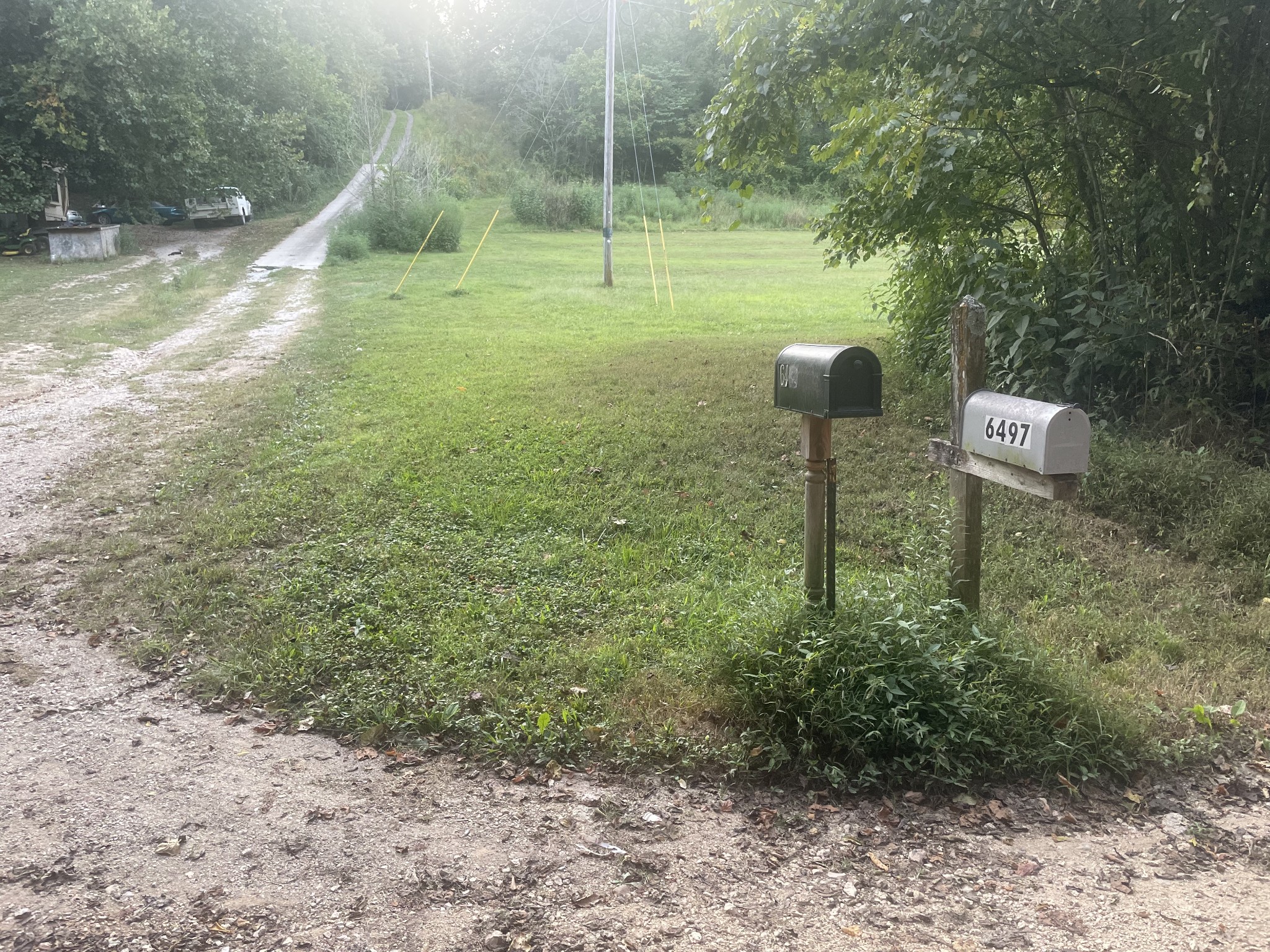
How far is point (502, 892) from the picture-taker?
2877 mm

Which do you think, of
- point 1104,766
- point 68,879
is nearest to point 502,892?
point 68,879

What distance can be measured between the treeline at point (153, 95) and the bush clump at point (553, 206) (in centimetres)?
666

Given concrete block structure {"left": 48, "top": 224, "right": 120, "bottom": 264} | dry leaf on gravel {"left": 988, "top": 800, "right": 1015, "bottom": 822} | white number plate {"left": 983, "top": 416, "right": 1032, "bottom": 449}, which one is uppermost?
concrete block structure {"left": 48, "top": 224, "right": 120, "bottom": 264}

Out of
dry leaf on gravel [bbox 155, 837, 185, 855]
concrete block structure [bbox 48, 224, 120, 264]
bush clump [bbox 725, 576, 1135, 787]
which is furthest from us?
concrete block structure [bbox 48, 224, 120, 264]

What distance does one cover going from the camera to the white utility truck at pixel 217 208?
107 feet

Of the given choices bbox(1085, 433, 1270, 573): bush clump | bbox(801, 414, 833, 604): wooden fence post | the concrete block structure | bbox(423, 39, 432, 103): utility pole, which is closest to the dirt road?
bbox(801, 414, 833, 604): wooden fence post

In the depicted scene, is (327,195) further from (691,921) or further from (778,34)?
(691,921)

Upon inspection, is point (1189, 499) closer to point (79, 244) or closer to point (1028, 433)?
point (1028, 433)

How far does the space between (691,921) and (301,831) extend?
1.34 metres

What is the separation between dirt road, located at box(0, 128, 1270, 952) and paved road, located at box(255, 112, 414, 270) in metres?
21.8

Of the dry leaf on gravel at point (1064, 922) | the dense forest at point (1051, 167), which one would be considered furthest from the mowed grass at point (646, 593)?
the dense forest at point (1051, 167)

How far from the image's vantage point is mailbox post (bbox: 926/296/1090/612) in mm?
3344

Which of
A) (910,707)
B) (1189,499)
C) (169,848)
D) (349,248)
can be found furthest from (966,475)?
(349,248)

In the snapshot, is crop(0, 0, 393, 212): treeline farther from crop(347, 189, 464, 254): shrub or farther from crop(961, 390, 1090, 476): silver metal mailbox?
crop(961, 390, 1090, 476): silver metal mailbox
